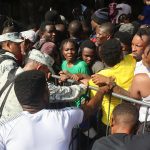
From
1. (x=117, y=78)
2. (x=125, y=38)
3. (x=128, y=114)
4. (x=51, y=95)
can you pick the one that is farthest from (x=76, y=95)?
(x=125, y=38)

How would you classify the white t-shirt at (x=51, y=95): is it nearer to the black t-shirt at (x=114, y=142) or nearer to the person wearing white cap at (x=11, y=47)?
the person wearing white cap at (x=11, y=47)

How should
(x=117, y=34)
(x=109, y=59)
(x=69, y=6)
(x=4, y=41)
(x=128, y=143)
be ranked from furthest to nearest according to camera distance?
(x=69, y=6) → (x=117, y=34) → (x=4, y=41) → (x=109, y=59) → (x=128, y=143)

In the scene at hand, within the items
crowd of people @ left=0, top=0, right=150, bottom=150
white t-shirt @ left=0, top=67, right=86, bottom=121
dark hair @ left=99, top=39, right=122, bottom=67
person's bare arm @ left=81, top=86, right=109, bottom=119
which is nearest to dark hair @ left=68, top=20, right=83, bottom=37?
crowd of people @ left=0, top=0, right=150, bottom=150

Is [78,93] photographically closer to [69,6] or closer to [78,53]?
[78,53]

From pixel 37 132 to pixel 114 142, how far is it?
0.64m

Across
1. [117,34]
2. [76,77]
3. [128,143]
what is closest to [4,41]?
[76,77]

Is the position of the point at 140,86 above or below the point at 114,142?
above

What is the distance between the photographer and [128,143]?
10.6 ft

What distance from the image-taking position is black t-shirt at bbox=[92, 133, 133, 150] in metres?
3.25

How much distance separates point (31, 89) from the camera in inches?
140

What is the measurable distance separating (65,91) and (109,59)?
692mm

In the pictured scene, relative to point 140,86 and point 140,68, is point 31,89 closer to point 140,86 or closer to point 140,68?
point 140,86

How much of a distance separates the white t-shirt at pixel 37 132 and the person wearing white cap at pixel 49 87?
0.65 m

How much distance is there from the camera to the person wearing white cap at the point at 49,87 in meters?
4.22
